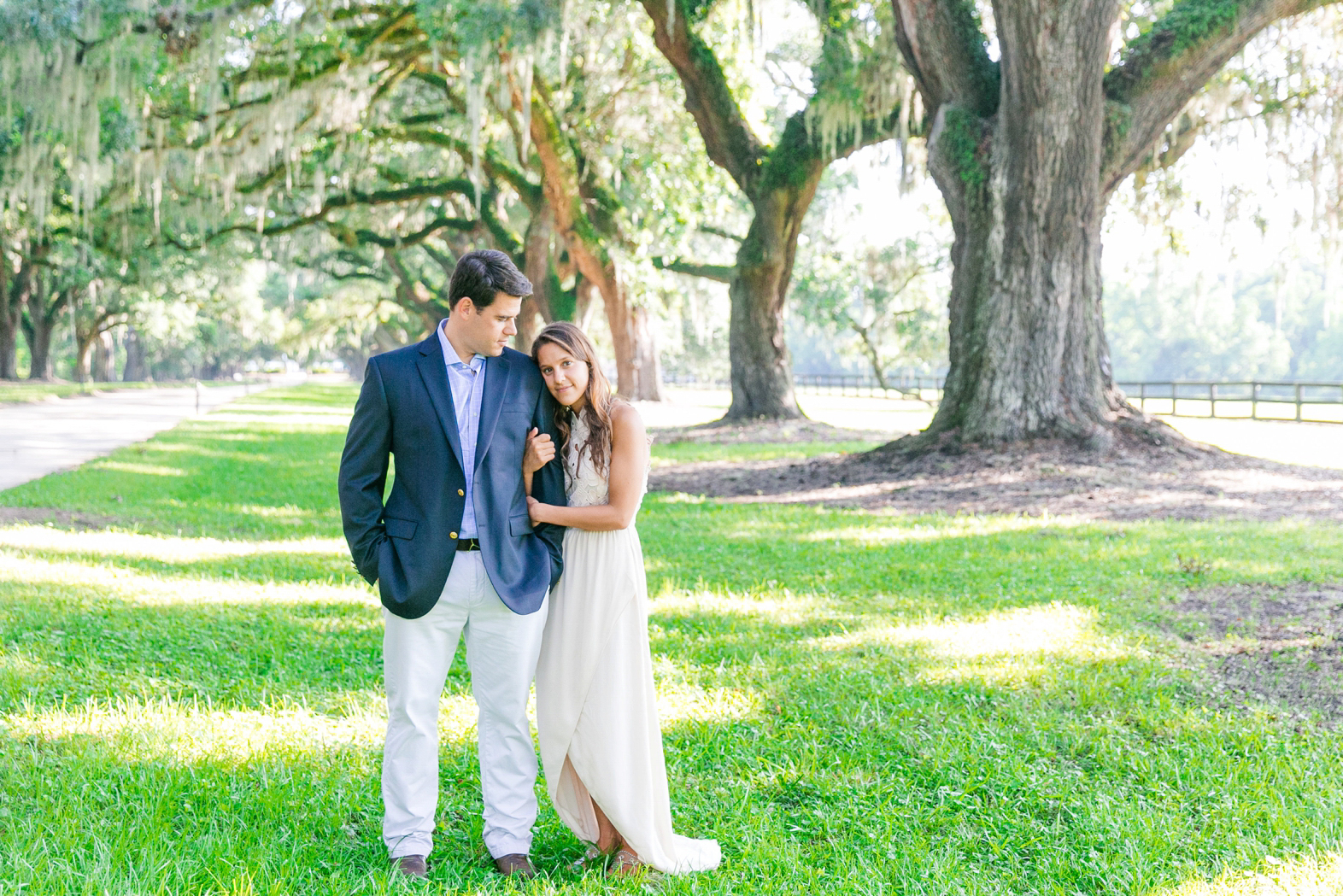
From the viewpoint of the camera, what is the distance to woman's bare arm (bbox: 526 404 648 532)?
9.84 ft

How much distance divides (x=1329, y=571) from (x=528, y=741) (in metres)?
5.75

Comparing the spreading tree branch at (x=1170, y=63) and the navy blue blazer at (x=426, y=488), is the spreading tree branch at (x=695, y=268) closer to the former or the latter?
the spreading tree branch at (x=1170, y=63)

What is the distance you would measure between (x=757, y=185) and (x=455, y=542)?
49.2ft

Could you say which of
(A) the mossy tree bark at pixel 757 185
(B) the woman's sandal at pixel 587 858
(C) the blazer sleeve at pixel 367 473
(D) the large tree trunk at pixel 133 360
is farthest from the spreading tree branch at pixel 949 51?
(D) the large tree trunk at pixel 133 360

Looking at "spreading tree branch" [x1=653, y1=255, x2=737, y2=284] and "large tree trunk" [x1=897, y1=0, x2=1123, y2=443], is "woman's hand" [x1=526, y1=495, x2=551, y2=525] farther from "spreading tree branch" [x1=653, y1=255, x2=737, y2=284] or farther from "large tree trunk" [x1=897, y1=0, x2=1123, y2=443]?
"spreading tree branch" [x1=653, y1=255, x2=737, y2=284]

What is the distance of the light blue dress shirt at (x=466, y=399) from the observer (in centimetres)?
299

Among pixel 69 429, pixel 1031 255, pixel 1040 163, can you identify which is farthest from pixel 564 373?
pixel 69 429

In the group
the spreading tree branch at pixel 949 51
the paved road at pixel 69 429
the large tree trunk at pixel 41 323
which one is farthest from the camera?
the large tree trunk at pixel 41 323

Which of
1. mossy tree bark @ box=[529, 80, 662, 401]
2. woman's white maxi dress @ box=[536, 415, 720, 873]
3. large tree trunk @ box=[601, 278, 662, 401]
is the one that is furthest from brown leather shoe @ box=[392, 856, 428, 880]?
large tree trunk @ box=[601, 278, 662, 401]

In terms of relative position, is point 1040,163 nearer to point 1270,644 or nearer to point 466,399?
point 1270,644

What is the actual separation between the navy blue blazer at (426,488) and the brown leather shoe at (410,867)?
70cm

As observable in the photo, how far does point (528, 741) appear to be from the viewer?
10.2ft

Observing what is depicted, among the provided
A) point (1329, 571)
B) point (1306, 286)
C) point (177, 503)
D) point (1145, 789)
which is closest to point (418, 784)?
point (1145, 789)

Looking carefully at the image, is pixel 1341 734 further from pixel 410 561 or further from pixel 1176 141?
pixel 1176 141
